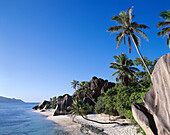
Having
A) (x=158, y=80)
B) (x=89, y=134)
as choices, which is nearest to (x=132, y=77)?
(x=89, y=134)

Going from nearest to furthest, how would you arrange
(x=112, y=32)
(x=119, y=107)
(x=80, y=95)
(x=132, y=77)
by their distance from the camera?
1. (x=119, y=107)
2. (x=112, y=32)
3. (x=132, y=77)
4. (x=80, y=95)

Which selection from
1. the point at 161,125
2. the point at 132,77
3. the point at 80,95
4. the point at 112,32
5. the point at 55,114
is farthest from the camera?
the point at 80,95

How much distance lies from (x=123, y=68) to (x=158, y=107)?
62.1 feet

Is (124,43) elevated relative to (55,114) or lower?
elevated

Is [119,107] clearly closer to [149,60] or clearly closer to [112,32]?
[149,60]

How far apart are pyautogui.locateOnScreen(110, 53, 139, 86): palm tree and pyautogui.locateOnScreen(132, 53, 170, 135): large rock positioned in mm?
17753

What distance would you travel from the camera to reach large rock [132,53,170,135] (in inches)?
190

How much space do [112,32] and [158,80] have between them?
627 inches

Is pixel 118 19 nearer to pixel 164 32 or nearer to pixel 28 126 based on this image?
pixel 164 32

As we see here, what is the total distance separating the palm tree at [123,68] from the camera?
23203mm

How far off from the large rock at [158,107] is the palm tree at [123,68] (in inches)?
699

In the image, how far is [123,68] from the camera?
2355cm

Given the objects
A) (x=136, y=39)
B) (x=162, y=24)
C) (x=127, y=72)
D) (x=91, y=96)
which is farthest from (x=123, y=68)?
(x=91, y=96)

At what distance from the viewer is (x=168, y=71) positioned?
499 centimetres
